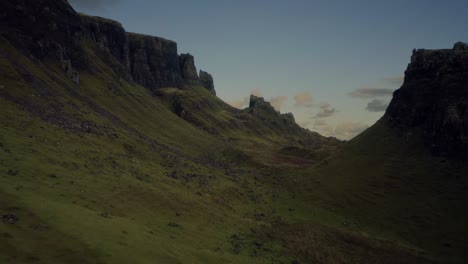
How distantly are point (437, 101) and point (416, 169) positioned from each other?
2665 centimetres

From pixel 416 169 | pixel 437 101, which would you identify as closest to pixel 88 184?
pixel 416 169

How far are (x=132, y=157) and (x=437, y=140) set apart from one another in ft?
307

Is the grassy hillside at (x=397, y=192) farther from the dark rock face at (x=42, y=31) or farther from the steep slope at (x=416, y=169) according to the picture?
the dark rock face at (x=42, y=31)

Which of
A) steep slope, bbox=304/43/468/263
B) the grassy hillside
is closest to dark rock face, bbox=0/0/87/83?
the grassy hillside

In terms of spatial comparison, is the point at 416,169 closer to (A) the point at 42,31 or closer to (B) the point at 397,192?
(B) the point at 397,192

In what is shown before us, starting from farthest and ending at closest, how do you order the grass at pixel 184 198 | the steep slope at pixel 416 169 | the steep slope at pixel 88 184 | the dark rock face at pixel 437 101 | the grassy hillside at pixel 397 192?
the dark rock face at pixel 437 101, the steep slope at pixel 416 169, the grassy hillside at pixel 397 192, the grass at pixel 184 198, the steep slope at pixel 88 184

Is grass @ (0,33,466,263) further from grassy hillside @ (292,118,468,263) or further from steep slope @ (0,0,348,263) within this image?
grassy hillside @ (292,118,468,263)

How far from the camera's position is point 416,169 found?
105500 mm

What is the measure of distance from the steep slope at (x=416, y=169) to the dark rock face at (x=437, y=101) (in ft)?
0.85

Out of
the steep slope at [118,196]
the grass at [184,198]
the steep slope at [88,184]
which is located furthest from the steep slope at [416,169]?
the steep slope at [88,184]

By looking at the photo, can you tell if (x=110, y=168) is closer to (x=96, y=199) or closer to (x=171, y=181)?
(x=171, y=181)

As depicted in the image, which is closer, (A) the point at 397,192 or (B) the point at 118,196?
(B) the point at 118,196

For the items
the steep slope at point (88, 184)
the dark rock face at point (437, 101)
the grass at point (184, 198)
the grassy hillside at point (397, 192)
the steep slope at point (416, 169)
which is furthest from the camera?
the dark rock face at point (437, 101)

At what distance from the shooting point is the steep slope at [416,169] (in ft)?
270
